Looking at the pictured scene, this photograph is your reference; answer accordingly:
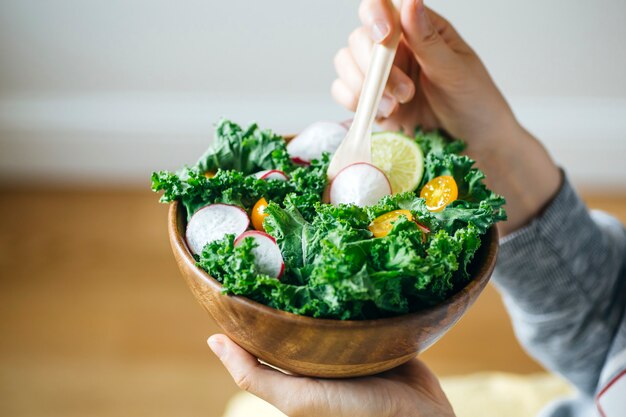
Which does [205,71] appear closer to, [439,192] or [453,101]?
[453,101]

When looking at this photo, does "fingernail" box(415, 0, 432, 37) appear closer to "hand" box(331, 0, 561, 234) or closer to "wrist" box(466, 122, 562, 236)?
"hand" box(331, 0, 561, 234)

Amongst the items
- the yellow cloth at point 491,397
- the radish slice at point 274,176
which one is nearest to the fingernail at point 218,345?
the radish slice at point 274,176

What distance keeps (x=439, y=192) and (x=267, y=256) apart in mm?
276

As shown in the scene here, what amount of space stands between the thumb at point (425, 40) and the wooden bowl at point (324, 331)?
1.30ft

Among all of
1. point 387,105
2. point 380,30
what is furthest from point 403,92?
point 380,30

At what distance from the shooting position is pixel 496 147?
123cm

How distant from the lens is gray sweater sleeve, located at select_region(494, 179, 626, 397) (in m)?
1.26

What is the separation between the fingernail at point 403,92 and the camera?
114 cm

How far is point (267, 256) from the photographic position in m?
0.79

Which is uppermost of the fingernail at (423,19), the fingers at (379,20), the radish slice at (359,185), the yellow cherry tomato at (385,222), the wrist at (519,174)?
the fingers at (379,20)

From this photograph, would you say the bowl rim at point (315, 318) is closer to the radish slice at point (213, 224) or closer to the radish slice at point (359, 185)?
the radish slice at point (213, 224)

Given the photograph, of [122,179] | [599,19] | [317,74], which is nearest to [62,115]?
[122,179]

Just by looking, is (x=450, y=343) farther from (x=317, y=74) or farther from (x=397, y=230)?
(x=397, y=230)

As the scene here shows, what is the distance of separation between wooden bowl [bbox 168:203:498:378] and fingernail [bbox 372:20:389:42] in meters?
0.37
